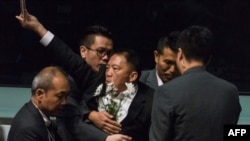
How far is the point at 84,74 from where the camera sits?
13.3ft

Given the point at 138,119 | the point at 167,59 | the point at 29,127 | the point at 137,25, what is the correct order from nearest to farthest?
1. the point at 29,127
2. the point at 138,119
3. the point at 167,59
4. the point at 137,25

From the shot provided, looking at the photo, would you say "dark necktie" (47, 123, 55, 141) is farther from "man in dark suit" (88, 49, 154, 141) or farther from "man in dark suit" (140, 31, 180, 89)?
→ "man in dark suit" (140, 31, 180, 89)

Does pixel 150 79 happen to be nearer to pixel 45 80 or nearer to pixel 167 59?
pixel 167 59

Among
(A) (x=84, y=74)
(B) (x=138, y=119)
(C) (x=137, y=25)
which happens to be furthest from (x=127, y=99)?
(C) (x=137, y=25)

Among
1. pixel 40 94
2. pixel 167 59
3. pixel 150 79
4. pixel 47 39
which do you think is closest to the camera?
pixel 40 94

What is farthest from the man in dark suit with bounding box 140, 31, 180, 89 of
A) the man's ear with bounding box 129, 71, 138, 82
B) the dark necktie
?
the dark necktie

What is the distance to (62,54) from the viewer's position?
4082mm

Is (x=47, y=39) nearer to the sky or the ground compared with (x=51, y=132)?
nearer to the sky

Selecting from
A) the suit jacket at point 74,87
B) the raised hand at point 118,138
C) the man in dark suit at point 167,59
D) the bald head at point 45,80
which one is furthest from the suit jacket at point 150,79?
the bald head at point 45,80

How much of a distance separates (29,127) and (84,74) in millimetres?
629

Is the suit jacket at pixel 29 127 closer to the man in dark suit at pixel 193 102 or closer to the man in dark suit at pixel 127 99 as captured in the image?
the man in dark suit at pixel 127 99

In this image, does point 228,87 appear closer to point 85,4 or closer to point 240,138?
point 240,138

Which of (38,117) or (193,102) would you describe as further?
(38,117)

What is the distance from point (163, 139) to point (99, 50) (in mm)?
958
